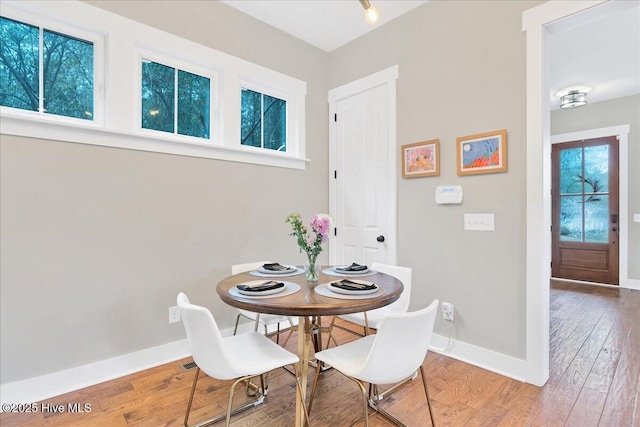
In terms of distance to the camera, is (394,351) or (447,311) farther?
(447,311)

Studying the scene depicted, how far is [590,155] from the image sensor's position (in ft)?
16.3

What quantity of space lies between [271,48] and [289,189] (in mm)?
1380

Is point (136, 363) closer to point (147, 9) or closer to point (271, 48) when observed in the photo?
point (147, 9)

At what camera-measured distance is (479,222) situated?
93.7 inches

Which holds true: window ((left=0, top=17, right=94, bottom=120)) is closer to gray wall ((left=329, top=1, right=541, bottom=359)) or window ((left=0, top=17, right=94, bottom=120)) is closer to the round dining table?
the round dining table

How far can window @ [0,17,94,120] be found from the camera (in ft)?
6.31

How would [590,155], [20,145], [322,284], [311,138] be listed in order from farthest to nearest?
[590,155] → [311,138] → [20,145] → [322,284]

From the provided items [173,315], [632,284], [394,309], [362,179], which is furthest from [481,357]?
[632,284]

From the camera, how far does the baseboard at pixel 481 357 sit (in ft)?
7.09

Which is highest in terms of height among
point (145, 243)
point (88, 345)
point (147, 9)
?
point (147, 9)

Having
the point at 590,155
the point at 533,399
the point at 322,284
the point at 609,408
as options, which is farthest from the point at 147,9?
the point at 590,155

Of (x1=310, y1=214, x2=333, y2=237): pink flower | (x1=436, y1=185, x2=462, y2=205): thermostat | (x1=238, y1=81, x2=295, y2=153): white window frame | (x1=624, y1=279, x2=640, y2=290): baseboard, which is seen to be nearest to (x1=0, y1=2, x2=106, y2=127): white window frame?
(x1=238, y1=81, x2=295, y2=153): white window frame

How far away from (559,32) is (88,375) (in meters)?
4.11

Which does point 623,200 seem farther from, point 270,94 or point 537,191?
point 270,94
